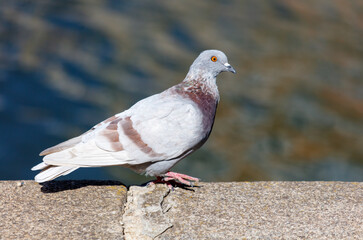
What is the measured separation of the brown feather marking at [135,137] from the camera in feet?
13.4

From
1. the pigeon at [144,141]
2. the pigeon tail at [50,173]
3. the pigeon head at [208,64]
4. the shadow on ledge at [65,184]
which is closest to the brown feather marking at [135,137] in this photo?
the pigeon at [144,141]

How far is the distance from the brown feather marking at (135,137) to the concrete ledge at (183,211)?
0.29m

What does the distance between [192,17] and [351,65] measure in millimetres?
3765

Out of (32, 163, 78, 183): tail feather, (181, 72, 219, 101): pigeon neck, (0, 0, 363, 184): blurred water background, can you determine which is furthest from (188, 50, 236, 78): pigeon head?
(0, 0, 363, 184): blurred water background

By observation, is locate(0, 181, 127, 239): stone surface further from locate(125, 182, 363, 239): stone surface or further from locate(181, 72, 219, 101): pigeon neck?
locate(181, 72, 219, 101): pigeon neck

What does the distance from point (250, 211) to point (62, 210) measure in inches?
50.4

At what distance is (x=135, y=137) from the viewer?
4102 mm

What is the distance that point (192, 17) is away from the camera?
1285cm

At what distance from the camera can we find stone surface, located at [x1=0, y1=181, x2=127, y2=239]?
3.51 m

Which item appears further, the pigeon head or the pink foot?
the pigeon head

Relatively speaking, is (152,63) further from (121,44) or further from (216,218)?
(216,218)

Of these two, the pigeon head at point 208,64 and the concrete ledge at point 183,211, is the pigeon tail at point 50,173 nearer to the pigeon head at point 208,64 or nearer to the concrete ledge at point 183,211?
the concrete ledge at point 183,211

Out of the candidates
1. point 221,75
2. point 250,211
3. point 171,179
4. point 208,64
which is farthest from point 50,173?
point 221,75

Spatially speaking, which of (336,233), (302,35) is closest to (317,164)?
(302,35)
